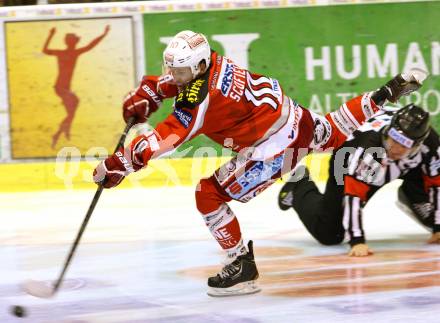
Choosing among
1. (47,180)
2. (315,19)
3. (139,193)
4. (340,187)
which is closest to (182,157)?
(139,193)

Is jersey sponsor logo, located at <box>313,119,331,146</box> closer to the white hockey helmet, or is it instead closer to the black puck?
the white hockey helmet

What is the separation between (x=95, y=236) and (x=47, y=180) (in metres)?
1.88

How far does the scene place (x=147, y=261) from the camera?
5219 mm

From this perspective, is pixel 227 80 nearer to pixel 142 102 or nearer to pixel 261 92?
pixel 261 92

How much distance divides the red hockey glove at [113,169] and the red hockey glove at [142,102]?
658 mm

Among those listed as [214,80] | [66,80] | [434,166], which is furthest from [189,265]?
[66,80]

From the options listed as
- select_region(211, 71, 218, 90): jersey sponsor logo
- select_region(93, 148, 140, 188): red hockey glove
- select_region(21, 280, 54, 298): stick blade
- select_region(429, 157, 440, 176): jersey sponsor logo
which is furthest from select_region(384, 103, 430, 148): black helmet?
select_region(21, 280, 54, 298): stick blade

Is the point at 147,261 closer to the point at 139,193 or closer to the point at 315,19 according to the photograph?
the point at 139,193

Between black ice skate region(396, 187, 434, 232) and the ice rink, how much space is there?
0.12m

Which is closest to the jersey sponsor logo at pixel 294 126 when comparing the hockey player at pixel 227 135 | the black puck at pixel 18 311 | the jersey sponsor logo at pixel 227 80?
the hockey player at pixel 227 135

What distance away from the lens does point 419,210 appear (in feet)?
17.9

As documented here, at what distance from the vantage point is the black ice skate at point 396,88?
17.0 feet

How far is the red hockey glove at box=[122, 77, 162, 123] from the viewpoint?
4965 millimetres

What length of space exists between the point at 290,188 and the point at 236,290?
1427 millimetres
